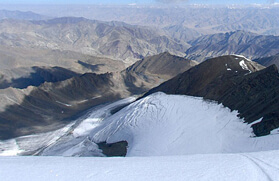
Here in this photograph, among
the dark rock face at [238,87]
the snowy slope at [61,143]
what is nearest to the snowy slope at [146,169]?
the dark rock face at [238,87]

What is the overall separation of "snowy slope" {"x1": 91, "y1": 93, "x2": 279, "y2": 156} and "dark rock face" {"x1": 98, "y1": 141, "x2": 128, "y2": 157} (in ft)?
3.12

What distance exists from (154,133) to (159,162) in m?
25.8

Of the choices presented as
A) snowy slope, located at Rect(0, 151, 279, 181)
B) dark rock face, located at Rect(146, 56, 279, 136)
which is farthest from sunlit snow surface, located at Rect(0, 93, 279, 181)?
dark rock face, located at Rect(146, 56, 279, 136)

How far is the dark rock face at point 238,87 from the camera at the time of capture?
29750 millimetres

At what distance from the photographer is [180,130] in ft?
109

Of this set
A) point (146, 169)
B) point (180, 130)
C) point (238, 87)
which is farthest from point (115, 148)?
point (146, 169)

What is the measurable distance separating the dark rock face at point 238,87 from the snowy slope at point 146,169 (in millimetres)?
19570

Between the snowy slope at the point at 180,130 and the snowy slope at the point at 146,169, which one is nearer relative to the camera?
the snowy slope at the point at 146,169

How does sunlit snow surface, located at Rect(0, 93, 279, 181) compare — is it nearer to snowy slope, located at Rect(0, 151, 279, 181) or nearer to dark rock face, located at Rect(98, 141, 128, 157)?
snowy slope, located at Rect(0, 151, 279, 181)

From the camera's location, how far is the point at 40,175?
7602 millimetres

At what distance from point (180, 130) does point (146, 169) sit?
2612 centimetres

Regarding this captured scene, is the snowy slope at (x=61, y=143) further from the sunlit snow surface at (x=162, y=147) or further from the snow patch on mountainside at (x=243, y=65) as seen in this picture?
the snow patch on mountainside at (x=243, y=65)

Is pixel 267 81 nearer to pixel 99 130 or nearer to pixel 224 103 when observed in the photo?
pixel 224 103

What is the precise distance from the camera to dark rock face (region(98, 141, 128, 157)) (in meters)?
32.5
